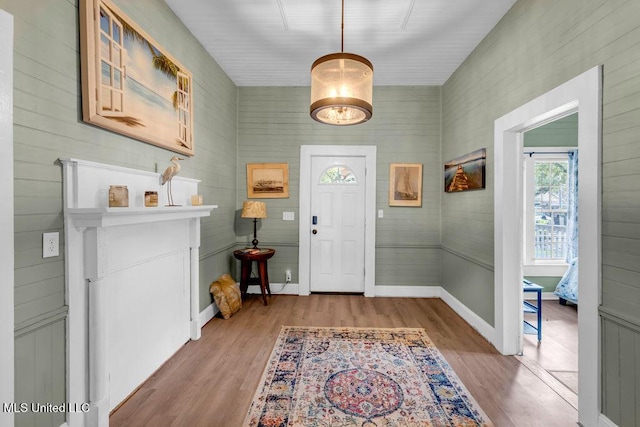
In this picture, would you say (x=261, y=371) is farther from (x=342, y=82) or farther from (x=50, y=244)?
(x=342, y=82)

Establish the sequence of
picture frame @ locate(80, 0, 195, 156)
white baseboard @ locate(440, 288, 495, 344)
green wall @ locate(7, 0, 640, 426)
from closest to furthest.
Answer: green wall @ locate(7, 0, 640, 426)
picture frame @ locate(80, 0, 195, 156)
white baseboard @ locate(440, 288, 495, 344)

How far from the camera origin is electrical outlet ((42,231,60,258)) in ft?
4.73

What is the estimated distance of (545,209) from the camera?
4398 mm

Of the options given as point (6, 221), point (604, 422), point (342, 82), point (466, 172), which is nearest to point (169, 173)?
point (6, 221)

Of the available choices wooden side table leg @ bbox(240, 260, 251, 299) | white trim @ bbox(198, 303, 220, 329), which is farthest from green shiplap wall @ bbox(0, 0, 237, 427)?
wooden side table leg @ bbox(240, 260, 251, 299)

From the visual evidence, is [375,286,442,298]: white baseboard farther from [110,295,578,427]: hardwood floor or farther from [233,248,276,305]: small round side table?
[233,248,276,305]: small round side table

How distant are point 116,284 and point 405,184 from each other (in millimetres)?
3522

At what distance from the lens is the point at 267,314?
3514 millimetres

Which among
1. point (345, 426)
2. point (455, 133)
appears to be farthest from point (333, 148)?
point (345, 426)

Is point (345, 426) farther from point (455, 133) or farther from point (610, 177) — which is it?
point (455, 133)

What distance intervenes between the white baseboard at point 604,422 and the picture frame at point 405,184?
2.85 m

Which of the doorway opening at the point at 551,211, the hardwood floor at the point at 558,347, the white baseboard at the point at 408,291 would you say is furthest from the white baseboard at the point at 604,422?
the white baseboard at the point at 408,291

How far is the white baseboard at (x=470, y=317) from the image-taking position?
285 cm

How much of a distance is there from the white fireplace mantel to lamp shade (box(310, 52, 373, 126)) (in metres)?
1.33
